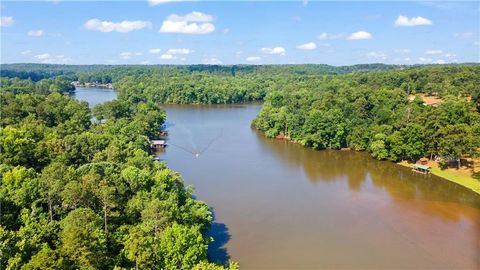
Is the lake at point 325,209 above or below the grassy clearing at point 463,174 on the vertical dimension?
below

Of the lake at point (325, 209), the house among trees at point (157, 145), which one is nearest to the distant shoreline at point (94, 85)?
the house among trees at point (157, 145)

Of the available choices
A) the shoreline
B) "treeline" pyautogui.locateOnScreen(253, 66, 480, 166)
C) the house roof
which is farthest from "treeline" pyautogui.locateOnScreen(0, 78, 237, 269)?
"treeline" pyautogui.locateOnScreen(253, 66, 480, 166)

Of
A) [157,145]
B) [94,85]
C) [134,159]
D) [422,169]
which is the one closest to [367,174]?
[422,169]

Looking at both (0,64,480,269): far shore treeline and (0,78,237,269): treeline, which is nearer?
(0,78,237,269): treeline

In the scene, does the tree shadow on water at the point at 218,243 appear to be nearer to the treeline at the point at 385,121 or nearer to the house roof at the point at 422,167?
the house roof at the point at 422,167

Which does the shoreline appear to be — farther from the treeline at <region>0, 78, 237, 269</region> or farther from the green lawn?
the treeline at <region>0, 78, 237, 269</region>

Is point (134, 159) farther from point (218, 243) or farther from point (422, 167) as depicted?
point (422, 167)
